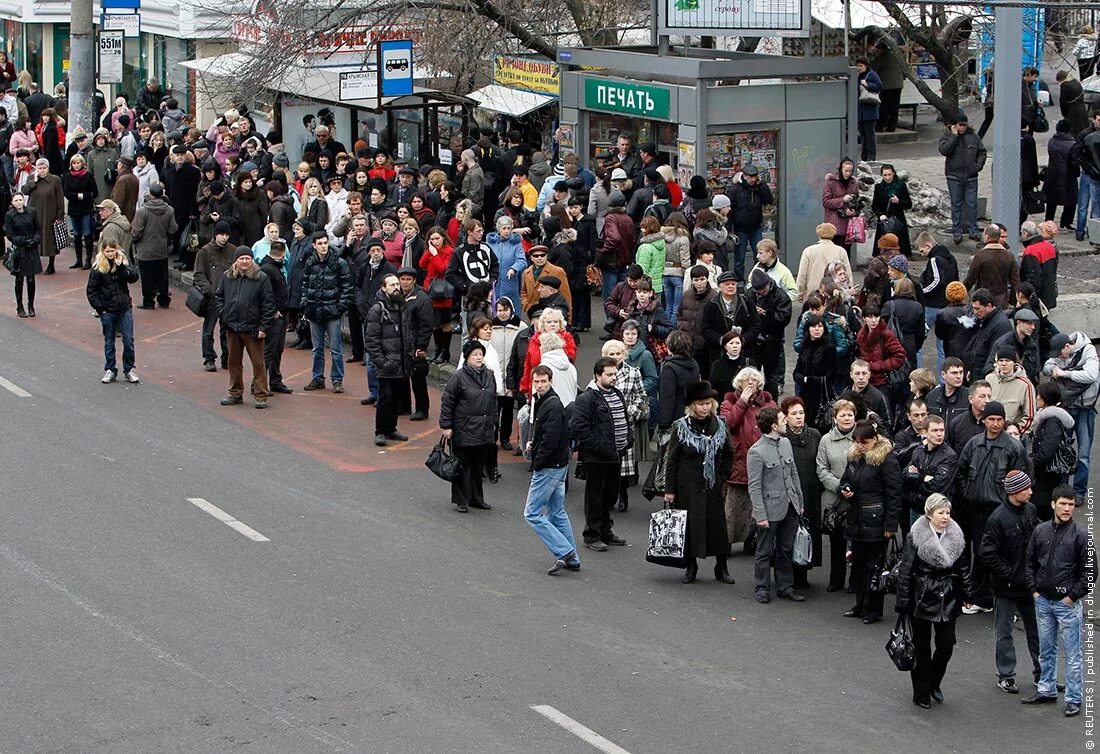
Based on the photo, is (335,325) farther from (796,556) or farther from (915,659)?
(915,659)

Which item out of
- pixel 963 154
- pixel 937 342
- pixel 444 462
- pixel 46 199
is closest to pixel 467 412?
pixel 444 462

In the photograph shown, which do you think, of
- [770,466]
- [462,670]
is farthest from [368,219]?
[462,670]

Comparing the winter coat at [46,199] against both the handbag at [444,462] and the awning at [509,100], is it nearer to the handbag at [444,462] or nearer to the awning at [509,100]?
the awning at [509,100]

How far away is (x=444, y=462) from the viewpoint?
1462 cm

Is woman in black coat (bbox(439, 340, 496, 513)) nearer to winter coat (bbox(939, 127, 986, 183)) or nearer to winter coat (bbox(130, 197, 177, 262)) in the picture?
winter coat (bbox(130, 197, 177, 262))

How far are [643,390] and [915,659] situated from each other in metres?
4.71

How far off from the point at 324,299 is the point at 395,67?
25.2ft

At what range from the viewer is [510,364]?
16531 mm

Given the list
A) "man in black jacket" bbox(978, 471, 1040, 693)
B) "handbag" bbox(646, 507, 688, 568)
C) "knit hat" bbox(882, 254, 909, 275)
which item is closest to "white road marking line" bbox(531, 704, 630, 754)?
"handbag" bbox(646, 507, 688, 568)

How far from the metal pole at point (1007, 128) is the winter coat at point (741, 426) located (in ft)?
17.4

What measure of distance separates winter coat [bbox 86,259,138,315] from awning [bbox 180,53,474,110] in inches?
314

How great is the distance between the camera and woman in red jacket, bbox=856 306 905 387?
616 inches

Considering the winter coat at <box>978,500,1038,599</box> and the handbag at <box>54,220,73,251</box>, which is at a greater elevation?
the handbag at <box>54,220,73,251</box>

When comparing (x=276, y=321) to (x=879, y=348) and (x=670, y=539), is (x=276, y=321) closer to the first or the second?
(x=879, y=348)
